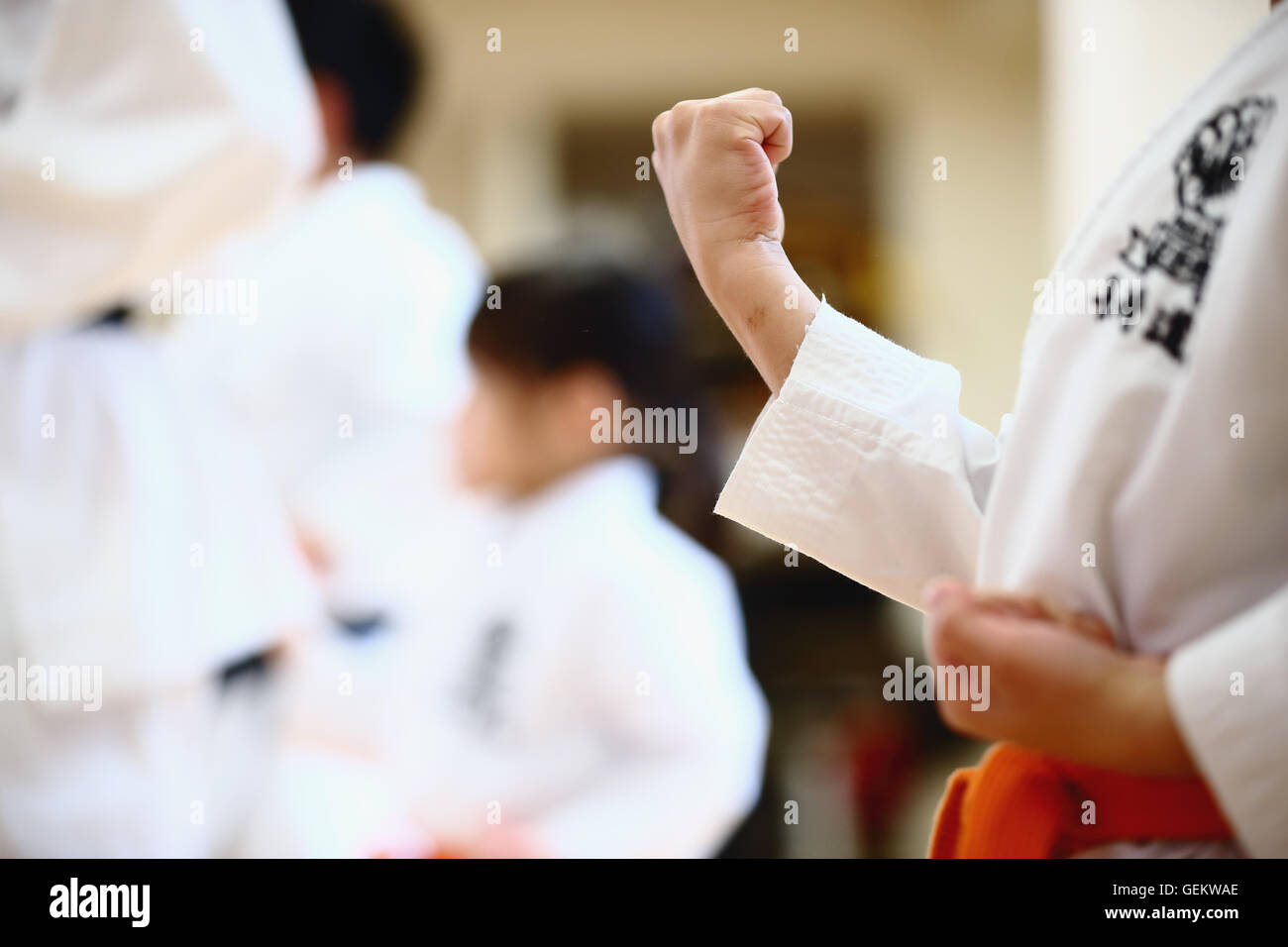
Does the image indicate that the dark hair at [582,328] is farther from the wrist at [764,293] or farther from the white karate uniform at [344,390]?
the wrist at [764,293]

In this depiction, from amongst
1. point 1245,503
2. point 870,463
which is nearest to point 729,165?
point 870,463

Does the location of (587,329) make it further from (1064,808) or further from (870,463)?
(1064,808)

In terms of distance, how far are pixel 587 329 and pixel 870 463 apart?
751mm

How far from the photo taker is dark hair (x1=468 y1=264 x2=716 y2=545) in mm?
1217

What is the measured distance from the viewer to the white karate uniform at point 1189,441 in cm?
38

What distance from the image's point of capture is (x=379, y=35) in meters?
1.33

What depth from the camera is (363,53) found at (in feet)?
4.35

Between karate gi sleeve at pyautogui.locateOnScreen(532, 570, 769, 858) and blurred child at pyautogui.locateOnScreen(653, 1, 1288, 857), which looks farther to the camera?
karate gi sleeve at pyautogui.locateOnScreen(532, 570, 769, 858)
